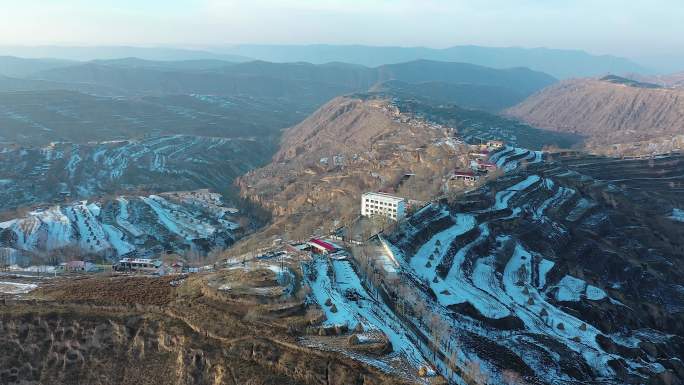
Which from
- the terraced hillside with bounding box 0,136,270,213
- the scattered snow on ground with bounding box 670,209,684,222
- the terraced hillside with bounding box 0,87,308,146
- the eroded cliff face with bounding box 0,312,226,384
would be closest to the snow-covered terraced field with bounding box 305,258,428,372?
the eroded cliff face with bounding box 0,312,226,384

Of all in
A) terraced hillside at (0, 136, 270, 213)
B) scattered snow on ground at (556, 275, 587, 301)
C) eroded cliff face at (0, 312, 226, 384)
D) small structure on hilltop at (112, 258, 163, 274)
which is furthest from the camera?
terraced hillside at (0, 136, 270, 213)

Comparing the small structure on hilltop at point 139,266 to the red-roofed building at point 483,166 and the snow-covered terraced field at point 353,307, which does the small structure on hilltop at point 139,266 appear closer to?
the snow-covered terraced field at point 353,307


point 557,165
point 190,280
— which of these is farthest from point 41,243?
point 557,165

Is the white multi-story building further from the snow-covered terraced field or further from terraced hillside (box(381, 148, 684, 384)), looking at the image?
the snow-covered terraced field

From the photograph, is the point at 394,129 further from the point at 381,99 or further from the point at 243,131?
the point at 243,131

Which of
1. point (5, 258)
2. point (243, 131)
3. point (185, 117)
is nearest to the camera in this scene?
point (5, 258)

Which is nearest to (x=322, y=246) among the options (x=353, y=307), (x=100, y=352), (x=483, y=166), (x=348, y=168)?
(x=353, y=307)
